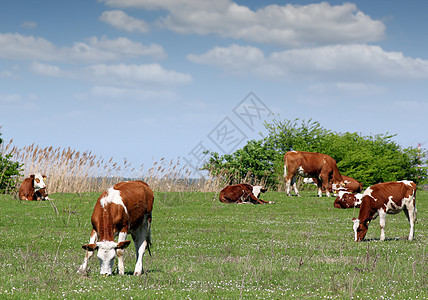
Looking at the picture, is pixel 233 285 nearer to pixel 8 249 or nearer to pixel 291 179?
pixel 8 249

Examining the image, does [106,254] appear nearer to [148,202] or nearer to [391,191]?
[148,202]

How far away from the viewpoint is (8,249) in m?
13.2

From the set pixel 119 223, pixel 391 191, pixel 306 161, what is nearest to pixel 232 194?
pixel 306 161

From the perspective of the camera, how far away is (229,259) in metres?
11.5

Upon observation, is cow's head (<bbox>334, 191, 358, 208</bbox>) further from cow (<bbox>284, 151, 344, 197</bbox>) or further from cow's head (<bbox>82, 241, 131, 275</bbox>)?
cow's head (<bbox>82, 241, 131, 275</bbox>)

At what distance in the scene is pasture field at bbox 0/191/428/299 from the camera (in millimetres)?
8570

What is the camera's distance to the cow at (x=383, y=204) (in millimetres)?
15232

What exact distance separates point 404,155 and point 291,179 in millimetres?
17851

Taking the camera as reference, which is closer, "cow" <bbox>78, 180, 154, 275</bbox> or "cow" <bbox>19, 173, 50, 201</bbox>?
"cow" <bbox>78, 180, 154, 275</bbox>

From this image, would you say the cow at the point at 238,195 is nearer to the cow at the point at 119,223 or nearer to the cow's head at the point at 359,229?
the cow's head at the point at 359,229

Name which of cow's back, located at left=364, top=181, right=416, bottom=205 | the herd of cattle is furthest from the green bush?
cow's back, located at left=364, top=181, right=416, bottom=205

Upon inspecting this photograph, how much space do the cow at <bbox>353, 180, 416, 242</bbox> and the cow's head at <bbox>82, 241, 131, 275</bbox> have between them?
27.6ft

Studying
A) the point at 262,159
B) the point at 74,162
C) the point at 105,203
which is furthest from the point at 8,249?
the point at 262,159

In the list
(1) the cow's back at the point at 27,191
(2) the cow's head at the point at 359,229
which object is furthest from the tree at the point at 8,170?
(2) the cow's head at the point at 359,229
